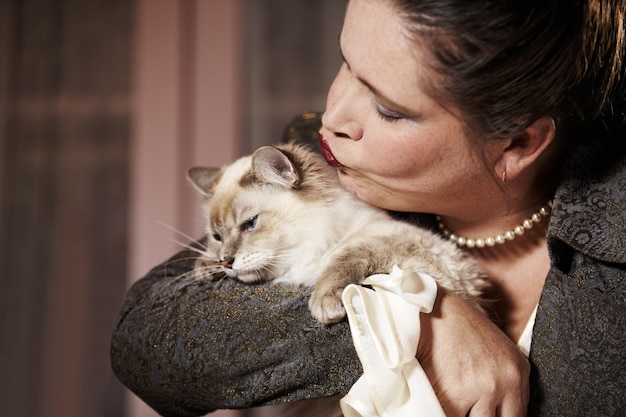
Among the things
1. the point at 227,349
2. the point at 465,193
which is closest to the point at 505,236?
the point at 465,193

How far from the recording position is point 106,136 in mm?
2949

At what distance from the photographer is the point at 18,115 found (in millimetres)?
2836

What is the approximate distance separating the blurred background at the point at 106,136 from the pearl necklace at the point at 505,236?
66.0 inches

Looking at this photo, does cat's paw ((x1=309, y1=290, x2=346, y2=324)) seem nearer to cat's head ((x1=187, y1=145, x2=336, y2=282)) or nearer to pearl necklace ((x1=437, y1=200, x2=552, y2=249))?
cat's head ((x1=187, y1=145, x2=336, y2=282))

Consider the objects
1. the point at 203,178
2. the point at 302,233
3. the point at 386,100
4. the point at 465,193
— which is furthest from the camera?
the point at 203,178

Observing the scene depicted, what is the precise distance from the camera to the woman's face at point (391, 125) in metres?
1.01

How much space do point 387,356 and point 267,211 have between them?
0.49 meters

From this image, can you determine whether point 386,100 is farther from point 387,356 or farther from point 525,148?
point 387,356

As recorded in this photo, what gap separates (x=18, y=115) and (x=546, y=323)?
8.19 feet

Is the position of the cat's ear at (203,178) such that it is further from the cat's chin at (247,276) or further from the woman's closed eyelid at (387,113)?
the woman's closed eyelid at (387,113)

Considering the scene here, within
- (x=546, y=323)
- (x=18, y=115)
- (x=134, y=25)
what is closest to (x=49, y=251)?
(x=18, y=115)

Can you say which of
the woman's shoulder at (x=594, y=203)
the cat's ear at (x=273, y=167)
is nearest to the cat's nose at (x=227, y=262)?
the cat's ear at (x=273, y=167)

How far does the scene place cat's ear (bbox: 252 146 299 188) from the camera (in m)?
1.24

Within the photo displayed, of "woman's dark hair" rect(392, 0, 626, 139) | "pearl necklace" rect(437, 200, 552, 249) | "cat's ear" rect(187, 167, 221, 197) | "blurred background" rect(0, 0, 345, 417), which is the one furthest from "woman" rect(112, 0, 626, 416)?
"blurred background" rect(0, 0, 345, 417)
